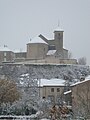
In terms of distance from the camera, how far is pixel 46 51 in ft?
218

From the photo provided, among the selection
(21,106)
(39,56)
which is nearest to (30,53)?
(39,56)

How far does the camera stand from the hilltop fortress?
2470 inches

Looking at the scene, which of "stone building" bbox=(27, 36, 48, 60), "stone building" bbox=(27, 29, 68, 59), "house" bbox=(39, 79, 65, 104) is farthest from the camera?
"stone building" bbox=(27, 29, 68, 59)

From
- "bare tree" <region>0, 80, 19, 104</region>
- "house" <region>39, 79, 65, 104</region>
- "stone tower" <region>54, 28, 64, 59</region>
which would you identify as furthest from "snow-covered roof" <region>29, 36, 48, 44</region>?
"bare tree" <region>0, 80, 19, 104</region>

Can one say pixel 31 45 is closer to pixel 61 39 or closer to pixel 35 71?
pixel 61 39

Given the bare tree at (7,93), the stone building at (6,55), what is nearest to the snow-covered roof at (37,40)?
the stone building at (6,55)

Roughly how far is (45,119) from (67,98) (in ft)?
67.3

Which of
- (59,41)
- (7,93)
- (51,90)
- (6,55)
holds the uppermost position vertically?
(59,41)

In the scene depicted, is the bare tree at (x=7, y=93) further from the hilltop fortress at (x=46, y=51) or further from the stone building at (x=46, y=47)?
Result: the stone building at (x=46, y=47)

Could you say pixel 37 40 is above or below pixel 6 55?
above

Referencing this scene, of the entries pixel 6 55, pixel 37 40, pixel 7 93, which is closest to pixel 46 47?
pixel 37 40

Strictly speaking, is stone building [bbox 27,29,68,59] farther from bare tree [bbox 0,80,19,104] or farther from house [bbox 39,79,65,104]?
bare tree [bbox 0,80,19,104]

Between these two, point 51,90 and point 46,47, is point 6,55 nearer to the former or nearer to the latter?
point 46,47

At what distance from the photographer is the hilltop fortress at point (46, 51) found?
6275 centimetres
